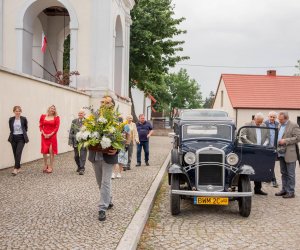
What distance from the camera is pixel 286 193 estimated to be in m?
8.54

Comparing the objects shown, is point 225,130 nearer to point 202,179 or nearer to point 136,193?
point 202,179

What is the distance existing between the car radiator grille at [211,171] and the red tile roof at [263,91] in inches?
1204

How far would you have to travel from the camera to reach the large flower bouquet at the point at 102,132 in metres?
5.77

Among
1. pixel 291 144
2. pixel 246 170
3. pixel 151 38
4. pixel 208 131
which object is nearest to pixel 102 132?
pixel 246 170

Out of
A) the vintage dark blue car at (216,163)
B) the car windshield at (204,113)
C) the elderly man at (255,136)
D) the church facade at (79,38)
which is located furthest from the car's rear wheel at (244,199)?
the church facade at (79,38)

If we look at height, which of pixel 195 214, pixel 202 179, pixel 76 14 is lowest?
pixel 195 214

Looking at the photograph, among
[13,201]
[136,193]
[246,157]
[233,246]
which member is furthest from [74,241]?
[246,157]

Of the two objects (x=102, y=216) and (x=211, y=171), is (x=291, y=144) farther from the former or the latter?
(x=102, y=216)

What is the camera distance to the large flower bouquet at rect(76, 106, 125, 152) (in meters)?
5.77

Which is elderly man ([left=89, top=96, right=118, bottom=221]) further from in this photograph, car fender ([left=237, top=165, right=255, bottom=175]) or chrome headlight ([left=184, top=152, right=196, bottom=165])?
car fender ([left=237, top=165, right=255, bottom=175])

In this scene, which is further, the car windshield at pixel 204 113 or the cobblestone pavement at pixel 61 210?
the car windshield at pixel 204 113

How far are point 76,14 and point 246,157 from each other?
13.7 m

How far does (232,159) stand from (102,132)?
2416mm

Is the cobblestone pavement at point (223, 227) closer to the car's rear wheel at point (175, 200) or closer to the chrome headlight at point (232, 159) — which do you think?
the car's rear wheel at point (175, 200)
